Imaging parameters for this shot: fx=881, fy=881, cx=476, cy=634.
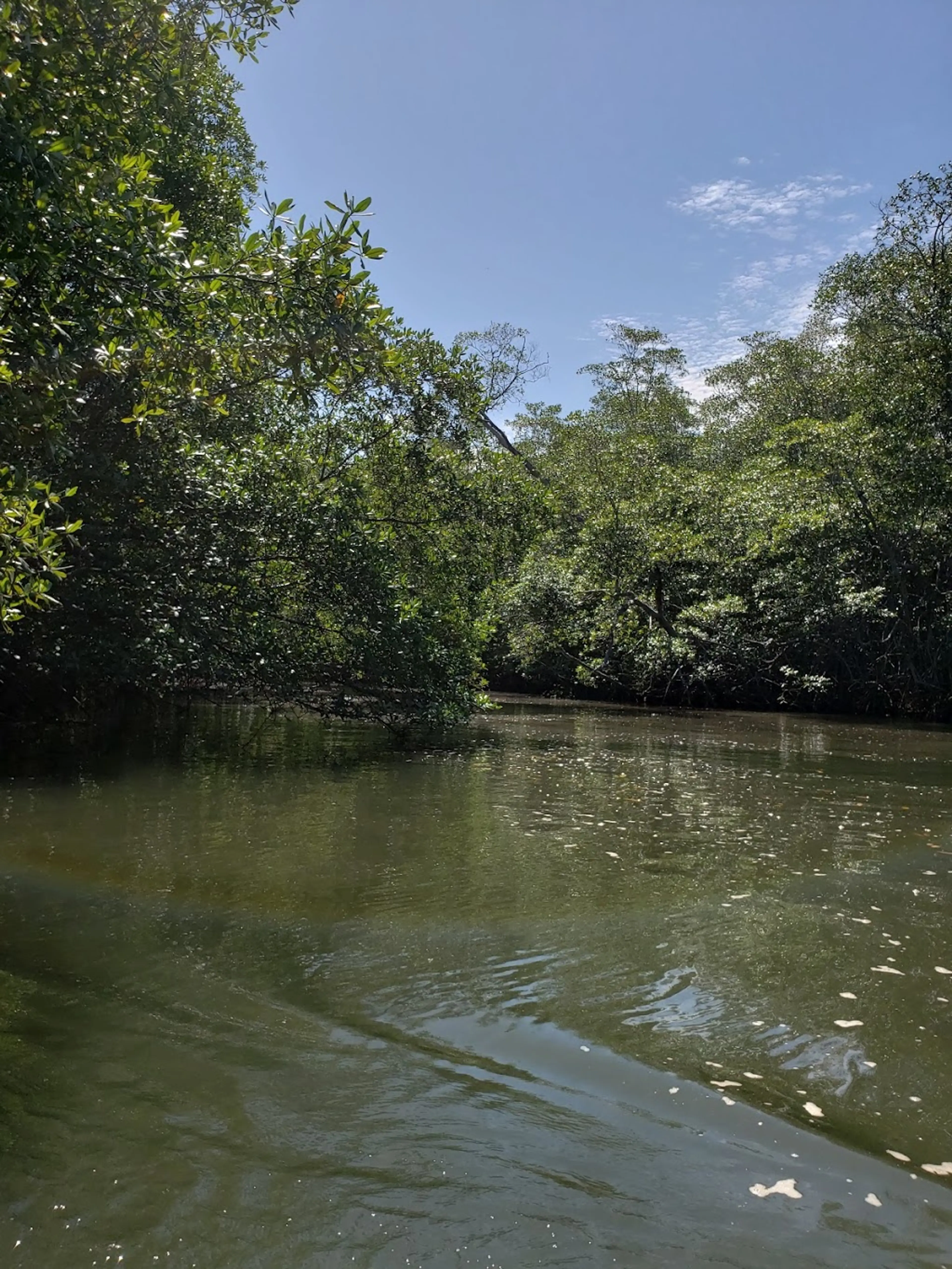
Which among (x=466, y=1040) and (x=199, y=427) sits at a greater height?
(x=199, y=427)

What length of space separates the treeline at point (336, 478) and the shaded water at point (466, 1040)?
2138 millimetres

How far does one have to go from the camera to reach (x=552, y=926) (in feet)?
17.9

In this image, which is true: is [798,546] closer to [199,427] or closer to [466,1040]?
[199,427]

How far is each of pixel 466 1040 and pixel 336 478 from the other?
10.1 m

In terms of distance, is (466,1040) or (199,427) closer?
(466,1040)

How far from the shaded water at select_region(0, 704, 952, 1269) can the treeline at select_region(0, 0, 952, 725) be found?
2138mm

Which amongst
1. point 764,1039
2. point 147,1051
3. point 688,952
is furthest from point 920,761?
point 147,1051

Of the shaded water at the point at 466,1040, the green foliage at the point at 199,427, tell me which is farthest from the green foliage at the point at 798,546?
the shaded water at the point at 466,1040

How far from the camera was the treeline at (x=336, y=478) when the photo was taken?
5.04 metres

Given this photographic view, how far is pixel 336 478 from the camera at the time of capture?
42.5 ft

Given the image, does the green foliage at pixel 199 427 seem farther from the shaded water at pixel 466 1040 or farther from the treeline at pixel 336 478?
the shaded water at pixel 466 1040

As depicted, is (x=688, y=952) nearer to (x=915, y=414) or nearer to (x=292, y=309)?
(x=292, y=309)

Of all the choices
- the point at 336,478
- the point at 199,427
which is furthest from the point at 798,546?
the point at 199,427

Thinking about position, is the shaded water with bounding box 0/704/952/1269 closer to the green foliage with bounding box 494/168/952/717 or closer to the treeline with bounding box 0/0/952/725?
the treeline with bounding box 0/0/952/725
